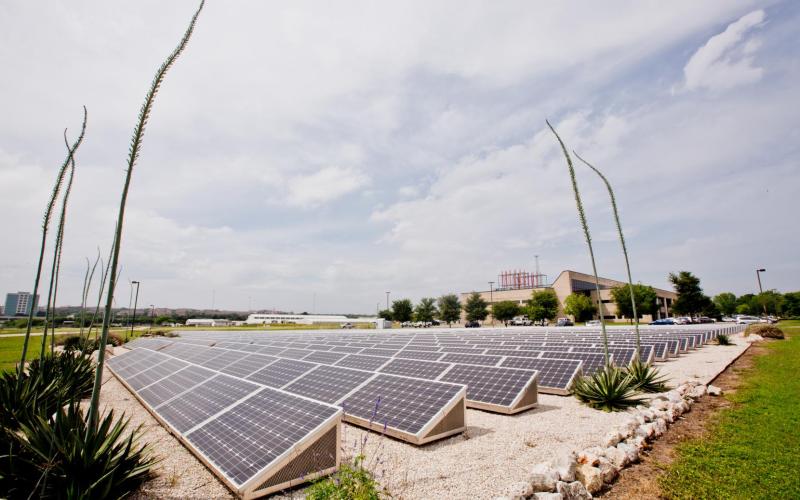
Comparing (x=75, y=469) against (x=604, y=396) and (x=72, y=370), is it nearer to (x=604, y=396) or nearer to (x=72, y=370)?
(x=72, y=370)

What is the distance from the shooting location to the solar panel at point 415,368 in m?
11.2

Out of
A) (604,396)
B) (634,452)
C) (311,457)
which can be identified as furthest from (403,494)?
(604,396)

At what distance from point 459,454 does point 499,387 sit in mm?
3681

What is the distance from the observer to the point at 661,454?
266 inches

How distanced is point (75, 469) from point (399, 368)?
836cm

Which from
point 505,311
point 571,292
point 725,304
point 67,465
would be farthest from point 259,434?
point 725,304

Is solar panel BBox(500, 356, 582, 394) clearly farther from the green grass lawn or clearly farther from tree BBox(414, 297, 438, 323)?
tree BBox(414, 297, 438, 323)

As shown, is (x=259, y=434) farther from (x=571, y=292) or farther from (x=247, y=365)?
(x=571, y=292)

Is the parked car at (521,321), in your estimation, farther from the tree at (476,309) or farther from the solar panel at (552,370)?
the solar panel at (552,370)

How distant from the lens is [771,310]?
87.8 m

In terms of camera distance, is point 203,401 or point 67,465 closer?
point 67,465

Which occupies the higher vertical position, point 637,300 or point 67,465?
point 637,300

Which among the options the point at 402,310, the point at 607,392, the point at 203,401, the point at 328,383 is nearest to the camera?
the point at 203,401

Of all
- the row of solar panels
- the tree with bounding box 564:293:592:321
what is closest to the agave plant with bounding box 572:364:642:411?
the row of solar panels
